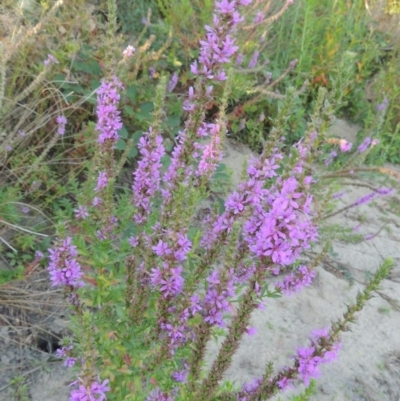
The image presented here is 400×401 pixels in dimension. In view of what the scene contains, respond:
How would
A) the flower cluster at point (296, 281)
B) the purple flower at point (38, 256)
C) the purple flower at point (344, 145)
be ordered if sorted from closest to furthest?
the flower cluster at point (296, 281) → the purple flower at point (38, 256) → the purple flower at point (344, 145)

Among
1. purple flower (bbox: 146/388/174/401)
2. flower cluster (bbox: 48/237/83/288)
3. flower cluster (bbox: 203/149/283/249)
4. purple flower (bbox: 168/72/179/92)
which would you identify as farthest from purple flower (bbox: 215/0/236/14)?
purple flower (bbox: 168/72/179/92)

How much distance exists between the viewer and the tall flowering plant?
4.59ft

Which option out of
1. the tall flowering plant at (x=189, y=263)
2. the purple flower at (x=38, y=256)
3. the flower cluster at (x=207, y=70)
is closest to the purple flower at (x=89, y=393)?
the tall flowering plant at (x=189, y=263)

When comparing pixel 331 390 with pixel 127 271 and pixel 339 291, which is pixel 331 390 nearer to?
pixel 339 291

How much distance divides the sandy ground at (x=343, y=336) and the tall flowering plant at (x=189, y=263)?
2.37 feet

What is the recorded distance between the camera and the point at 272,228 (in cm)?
134

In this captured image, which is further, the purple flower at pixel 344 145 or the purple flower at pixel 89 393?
the purple flower at pixel 344 145

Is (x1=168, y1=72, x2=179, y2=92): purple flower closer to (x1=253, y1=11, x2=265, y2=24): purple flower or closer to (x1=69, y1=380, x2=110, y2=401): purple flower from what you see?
(x1=253, y1=11, x2=265, y2=24): purple flower

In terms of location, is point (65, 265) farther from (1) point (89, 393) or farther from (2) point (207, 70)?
(2) point (207, 70)

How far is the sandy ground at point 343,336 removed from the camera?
2.83 m

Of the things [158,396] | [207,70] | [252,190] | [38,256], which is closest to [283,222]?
[252,190]

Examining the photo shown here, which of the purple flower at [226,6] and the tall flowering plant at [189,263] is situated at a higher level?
the purple flower at [226,6]

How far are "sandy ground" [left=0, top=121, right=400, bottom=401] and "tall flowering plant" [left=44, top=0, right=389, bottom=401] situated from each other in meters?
0.72

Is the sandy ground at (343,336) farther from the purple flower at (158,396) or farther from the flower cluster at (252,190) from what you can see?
the flower cluster at (252,190)
